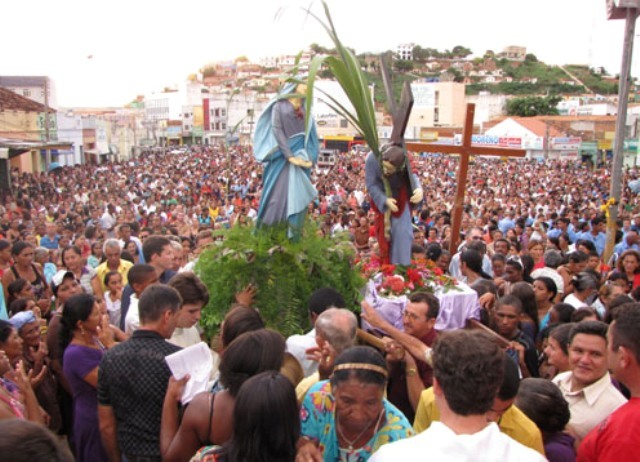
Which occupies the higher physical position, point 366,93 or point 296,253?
point 366,93

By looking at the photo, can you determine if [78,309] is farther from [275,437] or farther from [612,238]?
[612,238]

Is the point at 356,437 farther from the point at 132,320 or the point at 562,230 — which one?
the point at 562,230

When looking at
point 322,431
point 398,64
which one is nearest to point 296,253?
point 322,431

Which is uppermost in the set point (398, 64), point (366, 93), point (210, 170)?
point (398, 64)

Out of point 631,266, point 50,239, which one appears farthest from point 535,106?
point 631,266

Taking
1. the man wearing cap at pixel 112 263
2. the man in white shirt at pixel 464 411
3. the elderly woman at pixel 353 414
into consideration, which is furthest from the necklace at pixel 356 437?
the man wearing cap at pixel 112 263

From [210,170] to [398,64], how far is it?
104 metres

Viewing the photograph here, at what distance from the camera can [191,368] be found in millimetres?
3127

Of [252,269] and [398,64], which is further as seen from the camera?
[398,64]

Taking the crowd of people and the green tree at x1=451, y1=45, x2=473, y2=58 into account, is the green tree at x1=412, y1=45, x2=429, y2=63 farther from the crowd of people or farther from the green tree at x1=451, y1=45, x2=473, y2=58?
the crowd of people

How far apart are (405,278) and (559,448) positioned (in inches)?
107

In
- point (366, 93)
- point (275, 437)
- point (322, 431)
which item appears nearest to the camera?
point (275, 437)

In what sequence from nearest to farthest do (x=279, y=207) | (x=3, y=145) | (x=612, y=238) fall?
(x=279, y=207) → (x=612, y=238) → (x=3, y=145)

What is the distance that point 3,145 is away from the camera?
21812mm
